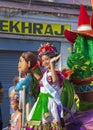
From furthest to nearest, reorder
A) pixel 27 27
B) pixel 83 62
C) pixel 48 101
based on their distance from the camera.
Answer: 1. pixel 27 27
2. pixel 83 62
3. pixel 48 101

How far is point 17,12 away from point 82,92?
7970mm

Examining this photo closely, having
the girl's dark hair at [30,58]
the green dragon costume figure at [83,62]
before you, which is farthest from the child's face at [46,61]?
the green dragon costume figure at [83,62]

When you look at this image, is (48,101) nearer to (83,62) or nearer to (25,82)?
(25,82)

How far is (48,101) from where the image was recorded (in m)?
3.88

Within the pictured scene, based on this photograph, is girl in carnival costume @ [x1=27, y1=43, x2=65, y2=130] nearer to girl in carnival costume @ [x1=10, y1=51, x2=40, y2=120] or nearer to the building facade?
girl in carnival costume @ [x1=10, y1=51, x2=40, y2=120]

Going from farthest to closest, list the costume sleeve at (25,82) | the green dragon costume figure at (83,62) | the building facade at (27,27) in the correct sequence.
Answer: the building facade at (27,27) → the green dragon costume figure at (83,62) → the costume sleeve at (25,82)

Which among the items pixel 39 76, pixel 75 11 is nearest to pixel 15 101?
pixel 39 76

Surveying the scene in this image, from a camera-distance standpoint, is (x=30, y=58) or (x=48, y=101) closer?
(x=48, y=101)

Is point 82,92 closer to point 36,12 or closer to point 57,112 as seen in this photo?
point 57,112

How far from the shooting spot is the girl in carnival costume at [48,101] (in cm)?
381

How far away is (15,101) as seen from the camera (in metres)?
5.03

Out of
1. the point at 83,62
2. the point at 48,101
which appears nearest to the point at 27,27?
the point at 83,62

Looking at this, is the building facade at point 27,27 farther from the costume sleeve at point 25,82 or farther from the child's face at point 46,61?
the child's face at point 46,61

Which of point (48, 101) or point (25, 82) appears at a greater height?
point (25, 82)
